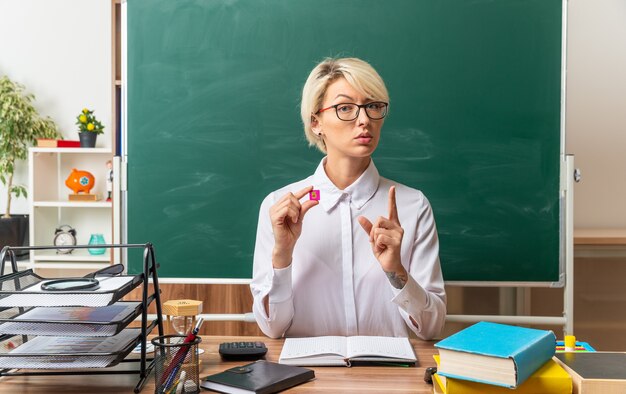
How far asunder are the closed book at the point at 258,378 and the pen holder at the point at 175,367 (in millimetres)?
50

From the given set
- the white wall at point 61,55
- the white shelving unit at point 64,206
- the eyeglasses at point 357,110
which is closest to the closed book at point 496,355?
the eyeglasses at point 357,110

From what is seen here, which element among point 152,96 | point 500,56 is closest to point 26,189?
point 152,96

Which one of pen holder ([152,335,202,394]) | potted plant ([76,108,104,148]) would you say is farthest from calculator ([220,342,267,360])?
potted plant ([76,108,104,148])

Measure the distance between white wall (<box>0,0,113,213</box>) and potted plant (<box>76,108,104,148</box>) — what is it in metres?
0.20

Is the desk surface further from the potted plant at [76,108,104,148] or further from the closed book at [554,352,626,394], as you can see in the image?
the potted plant at [76,108,104,148]

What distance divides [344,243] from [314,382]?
2.36ft

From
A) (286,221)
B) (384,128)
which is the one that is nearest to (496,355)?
(286,221)

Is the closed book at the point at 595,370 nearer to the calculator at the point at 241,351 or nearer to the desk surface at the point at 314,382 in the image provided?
the desk surface at the point at 314,382

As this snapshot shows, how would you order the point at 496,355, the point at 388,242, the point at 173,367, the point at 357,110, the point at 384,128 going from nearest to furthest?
the point at 496,355 < the point at 173,367 < the point at 388,242 < the point at 357,110 < the point at 384,128

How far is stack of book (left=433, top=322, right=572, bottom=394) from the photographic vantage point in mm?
1060

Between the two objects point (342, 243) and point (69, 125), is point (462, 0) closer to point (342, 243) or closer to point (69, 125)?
point (342, 243)

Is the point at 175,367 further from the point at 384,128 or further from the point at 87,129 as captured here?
the point at 87,129

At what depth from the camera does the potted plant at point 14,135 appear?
3873mm

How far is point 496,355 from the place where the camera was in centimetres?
105
